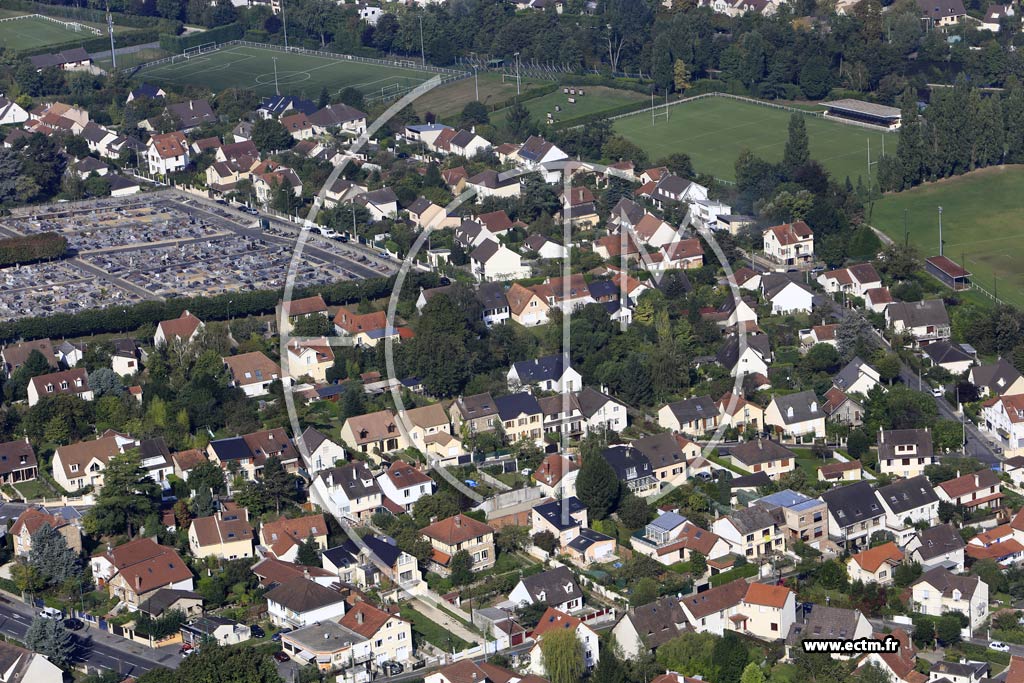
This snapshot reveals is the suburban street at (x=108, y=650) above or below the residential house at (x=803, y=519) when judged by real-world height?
below

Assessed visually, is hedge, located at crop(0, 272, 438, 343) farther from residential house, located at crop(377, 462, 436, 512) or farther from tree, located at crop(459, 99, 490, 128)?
tree, located at crop(459, 99, 490, 128)

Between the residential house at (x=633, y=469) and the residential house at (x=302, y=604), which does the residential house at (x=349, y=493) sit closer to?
the residential house at (x=302, y=604)

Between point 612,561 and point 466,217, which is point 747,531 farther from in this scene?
point 466,217

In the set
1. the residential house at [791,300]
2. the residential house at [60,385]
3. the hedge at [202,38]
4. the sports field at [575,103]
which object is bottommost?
the residential house at [60,385]

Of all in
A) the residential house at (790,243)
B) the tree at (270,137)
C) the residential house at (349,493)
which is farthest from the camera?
the tree at (270,137)

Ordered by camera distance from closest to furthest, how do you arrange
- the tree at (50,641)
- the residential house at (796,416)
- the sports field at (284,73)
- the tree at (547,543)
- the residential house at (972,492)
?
1. the tree at (50,641)
2. the tree at (547,543)
3. the residential house at (972,492)
4. the residential house at (796,416)
5. the sports field at (284,73)

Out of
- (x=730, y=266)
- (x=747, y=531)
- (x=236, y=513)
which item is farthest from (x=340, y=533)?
(x=730, y=266)

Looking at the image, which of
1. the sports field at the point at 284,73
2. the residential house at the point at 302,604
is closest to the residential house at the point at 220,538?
the residential house at the point at 302,604
